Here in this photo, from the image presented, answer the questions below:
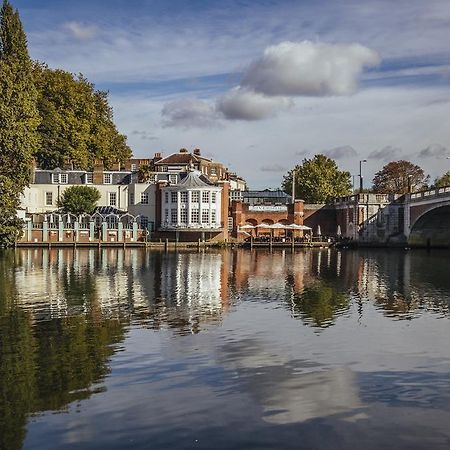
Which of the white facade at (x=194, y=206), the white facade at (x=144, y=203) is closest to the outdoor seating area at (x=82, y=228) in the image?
the white facade at (x=144, y=203)

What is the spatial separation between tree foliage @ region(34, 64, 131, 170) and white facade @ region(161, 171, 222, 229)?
16.3 metres

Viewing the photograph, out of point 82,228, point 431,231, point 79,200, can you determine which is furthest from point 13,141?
point 431,231

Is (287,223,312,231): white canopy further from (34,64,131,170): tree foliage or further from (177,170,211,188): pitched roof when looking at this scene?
(34,64,131,170): tree foliage

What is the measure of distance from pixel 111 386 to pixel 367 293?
23796 millimetres

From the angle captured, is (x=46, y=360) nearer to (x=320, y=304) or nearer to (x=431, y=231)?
(x=320, y=304)

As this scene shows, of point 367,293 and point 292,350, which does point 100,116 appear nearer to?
point 367,293

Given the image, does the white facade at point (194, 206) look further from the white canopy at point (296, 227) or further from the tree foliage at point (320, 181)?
the tree foliage at point (320, 181)

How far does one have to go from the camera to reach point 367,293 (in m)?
38.7

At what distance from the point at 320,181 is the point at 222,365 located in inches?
3351

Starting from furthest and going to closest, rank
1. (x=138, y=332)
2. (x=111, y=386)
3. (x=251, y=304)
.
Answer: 1. (x=251, y=304)
2. (x=138, y=332)
3. (x=111, y=386)

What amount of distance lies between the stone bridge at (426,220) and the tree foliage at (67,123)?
45.0 meters

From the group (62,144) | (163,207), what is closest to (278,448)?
(163,207)

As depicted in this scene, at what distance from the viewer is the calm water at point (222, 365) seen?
15.0 meters

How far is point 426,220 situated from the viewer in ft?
270
